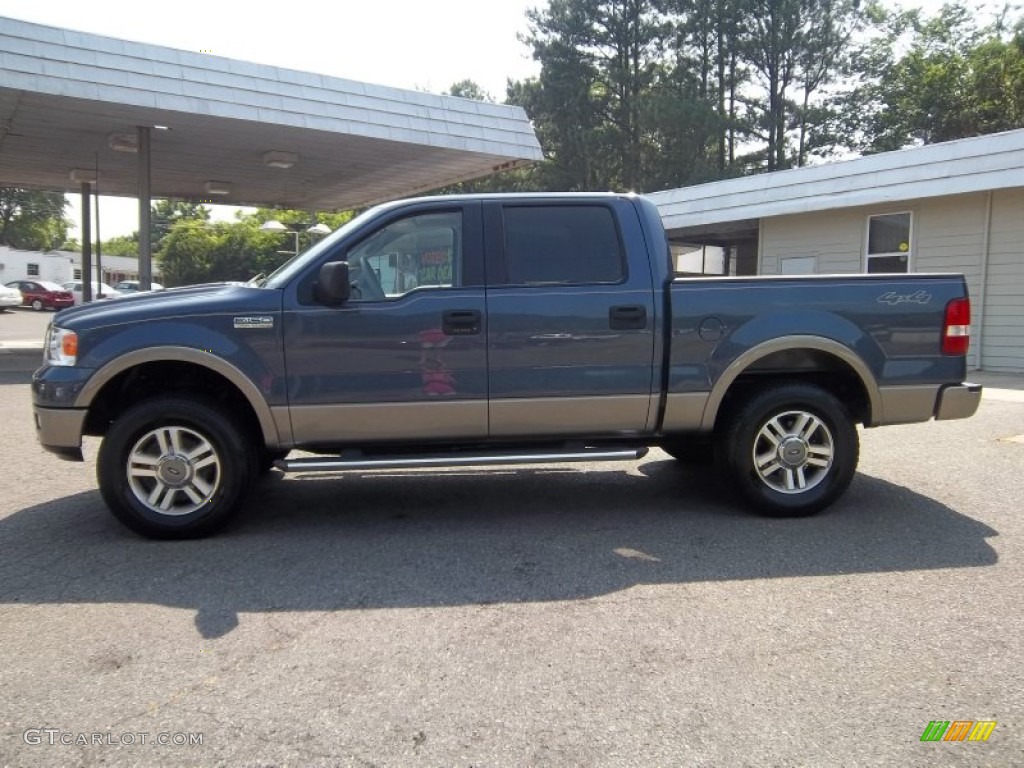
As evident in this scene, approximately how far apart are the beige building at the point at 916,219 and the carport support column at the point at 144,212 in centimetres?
1146

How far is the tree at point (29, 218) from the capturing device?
6694cm

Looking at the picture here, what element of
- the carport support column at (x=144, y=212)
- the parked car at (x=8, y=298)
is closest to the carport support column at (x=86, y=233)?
the carport support column at (x=144, y=212)

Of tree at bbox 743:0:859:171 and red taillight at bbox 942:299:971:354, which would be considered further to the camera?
tree at bbox 743:0:859:171

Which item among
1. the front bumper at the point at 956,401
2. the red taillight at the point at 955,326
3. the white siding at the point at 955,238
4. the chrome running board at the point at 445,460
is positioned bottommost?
the chrome running board at the point at 445,460

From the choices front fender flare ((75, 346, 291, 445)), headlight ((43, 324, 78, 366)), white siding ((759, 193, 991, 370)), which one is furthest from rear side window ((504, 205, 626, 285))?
white siding ((759, 193, 991, 370))

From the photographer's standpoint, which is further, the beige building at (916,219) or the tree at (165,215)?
the tree at (165,215)

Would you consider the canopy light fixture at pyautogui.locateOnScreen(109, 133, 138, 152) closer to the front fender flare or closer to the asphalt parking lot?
the asphalt parking lot

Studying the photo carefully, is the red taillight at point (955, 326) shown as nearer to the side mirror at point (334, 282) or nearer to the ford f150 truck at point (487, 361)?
the ford f150 truck at point (487, 361)

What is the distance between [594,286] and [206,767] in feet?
11.0

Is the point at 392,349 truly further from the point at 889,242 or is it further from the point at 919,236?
the point at 889,242

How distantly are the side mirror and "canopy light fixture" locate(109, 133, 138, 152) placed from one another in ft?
39.5

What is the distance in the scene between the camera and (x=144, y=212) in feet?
48.2

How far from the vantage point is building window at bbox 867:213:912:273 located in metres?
14.1

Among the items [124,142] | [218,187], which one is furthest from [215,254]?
[124,142]
